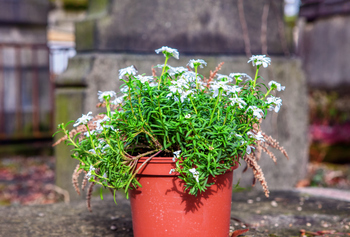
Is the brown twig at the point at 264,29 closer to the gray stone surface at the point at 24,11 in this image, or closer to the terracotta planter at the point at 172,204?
the terracotta planter at the point at 172,204

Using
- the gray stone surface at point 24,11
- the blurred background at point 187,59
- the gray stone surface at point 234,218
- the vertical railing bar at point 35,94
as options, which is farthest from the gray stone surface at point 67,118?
the gray stone surface at point 24,11

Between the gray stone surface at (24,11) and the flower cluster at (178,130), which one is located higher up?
the gray stone surface at (24,11)

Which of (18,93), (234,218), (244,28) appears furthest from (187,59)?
(18,93)

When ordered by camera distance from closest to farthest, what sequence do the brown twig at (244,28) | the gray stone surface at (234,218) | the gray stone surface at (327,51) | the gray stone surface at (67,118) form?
the gray stone surface at (234,218) < the gray stone surface at (67,118) < the brown twig at (244,28) < the gray stone surface at (327,51)

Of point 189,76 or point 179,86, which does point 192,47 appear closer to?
point 189,76

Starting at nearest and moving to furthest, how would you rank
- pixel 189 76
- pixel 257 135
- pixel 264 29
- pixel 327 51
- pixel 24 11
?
pixel 257 135
pixel 189 76
pixel 264 29
pixel 24 11
pixel 327 51

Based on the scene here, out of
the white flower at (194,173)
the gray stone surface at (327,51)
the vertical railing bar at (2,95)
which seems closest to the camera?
the white flower at (194,173)

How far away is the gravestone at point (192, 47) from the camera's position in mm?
2939

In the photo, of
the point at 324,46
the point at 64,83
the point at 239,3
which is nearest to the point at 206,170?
the point at 64,83

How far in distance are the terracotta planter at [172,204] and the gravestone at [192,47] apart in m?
1.48

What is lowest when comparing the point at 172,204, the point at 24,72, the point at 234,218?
the point at 234,218

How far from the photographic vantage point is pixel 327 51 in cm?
580

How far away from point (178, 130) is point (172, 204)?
11.9 inches

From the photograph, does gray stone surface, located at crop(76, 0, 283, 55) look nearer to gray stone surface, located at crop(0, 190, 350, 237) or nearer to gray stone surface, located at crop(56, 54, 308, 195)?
gray stone surface, located at crop(56, 54, 308, 195)
